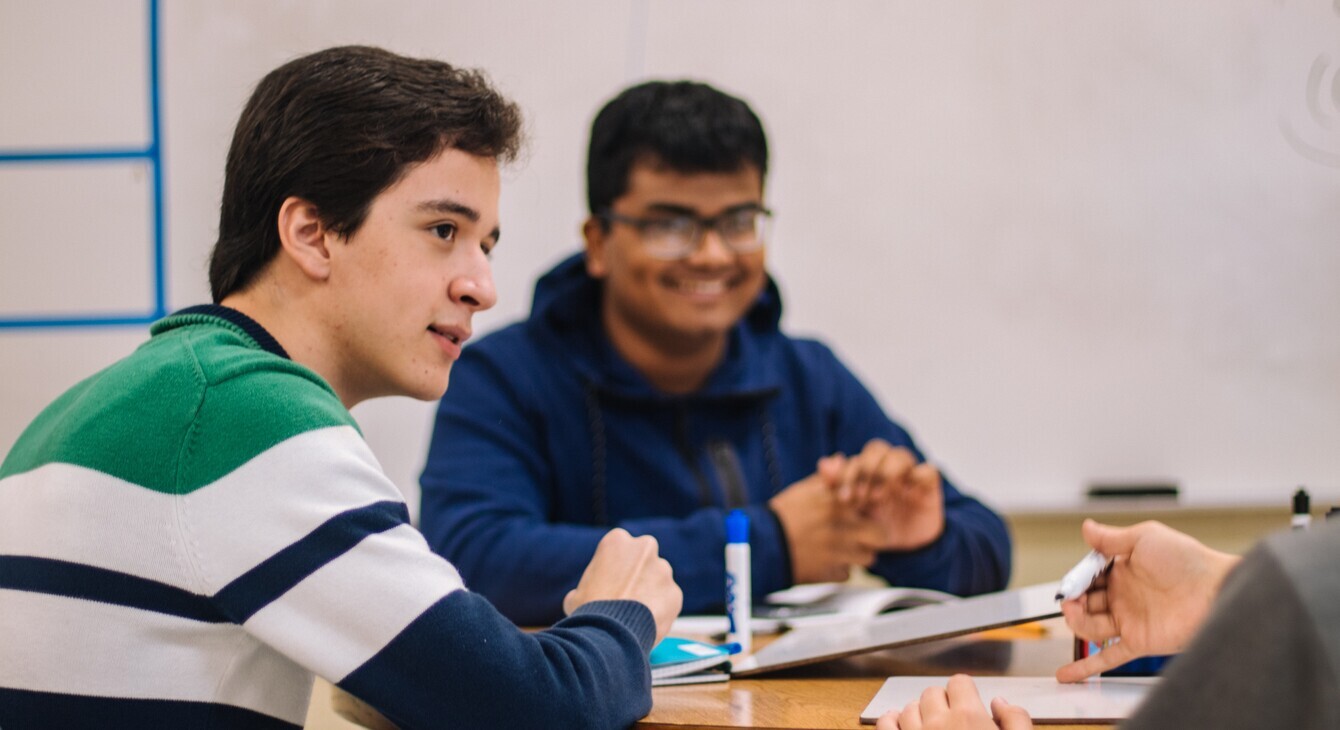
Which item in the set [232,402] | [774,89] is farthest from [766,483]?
[232,402]

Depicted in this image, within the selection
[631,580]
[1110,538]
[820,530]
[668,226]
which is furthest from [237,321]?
[668,226]

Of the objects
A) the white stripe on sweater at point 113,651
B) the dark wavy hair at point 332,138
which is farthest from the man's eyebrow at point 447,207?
the white stripe on sweater at point 113,651

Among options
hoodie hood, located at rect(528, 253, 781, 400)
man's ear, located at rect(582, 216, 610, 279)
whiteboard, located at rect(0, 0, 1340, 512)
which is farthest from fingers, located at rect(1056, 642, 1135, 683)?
whiteboard, located at rect(0, 0, 1340, 512)

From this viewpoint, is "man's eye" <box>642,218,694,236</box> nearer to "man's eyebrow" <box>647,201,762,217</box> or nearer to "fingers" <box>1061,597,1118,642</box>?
"man's eyebrow" <box>647,201,762,217</box>

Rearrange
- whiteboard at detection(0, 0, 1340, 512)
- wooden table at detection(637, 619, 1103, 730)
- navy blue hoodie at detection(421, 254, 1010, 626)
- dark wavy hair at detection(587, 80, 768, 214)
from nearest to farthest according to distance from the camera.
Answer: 1. wooden table at detection(637, 619, 1103, 730)
2. navy blue hoodie at detection(421, 254, 1010, 626)
3. dark wavy hair at detection(587, 80, 768, 214)
4. whiteboard at detection(0, 0, 1340, 512)

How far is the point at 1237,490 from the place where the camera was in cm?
Result: 241

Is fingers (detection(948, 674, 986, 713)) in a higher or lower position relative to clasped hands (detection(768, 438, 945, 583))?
higher

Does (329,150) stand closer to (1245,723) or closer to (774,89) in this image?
(1245,723)

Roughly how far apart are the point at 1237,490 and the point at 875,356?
741mm

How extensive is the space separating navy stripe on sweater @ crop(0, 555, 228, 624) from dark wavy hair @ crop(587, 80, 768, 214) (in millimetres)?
1223

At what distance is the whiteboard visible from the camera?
7.91ft

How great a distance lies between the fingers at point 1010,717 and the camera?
889 millimetres

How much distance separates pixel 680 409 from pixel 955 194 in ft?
2.61

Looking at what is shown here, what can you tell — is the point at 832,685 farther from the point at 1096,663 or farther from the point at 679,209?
the point at 679,209
